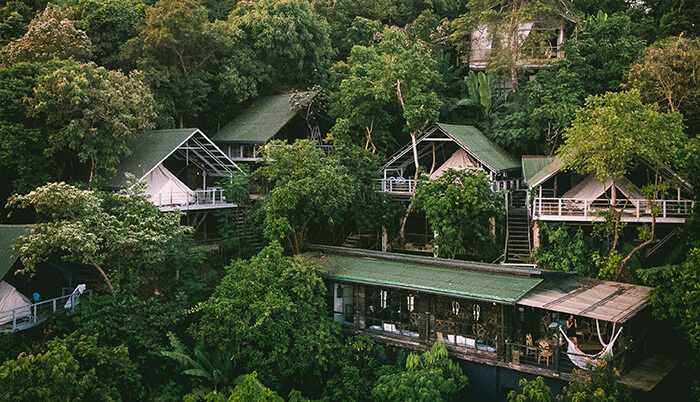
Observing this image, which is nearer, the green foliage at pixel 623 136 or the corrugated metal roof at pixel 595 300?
the corrugated metal roof at pixel 595 300

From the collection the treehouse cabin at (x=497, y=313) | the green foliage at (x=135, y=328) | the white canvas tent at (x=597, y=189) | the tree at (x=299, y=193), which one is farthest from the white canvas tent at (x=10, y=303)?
the white canvas tent at (x=597, y=189)

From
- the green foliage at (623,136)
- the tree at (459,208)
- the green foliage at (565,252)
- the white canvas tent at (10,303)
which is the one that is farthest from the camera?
the tree at (459,208)

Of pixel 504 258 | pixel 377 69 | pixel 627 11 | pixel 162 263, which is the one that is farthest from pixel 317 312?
pixel 627 11

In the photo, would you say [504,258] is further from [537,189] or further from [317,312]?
[317,312]

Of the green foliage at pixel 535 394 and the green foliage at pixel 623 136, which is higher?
the green foliage at pixel 623 136

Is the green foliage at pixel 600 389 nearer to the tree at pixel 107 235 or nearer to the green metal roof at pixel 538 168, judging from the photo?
the green metal roof at pixel 538 168

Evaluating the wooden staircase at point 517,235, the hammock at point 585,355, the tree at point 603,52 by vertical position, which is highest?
the tree at point 603,52

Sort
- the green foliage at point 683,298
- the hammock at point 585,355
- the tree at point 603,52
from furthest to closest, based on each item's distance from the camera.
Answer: the tree at point 603,52
the hammock at point 585,355
the green foliage at point 683,298
